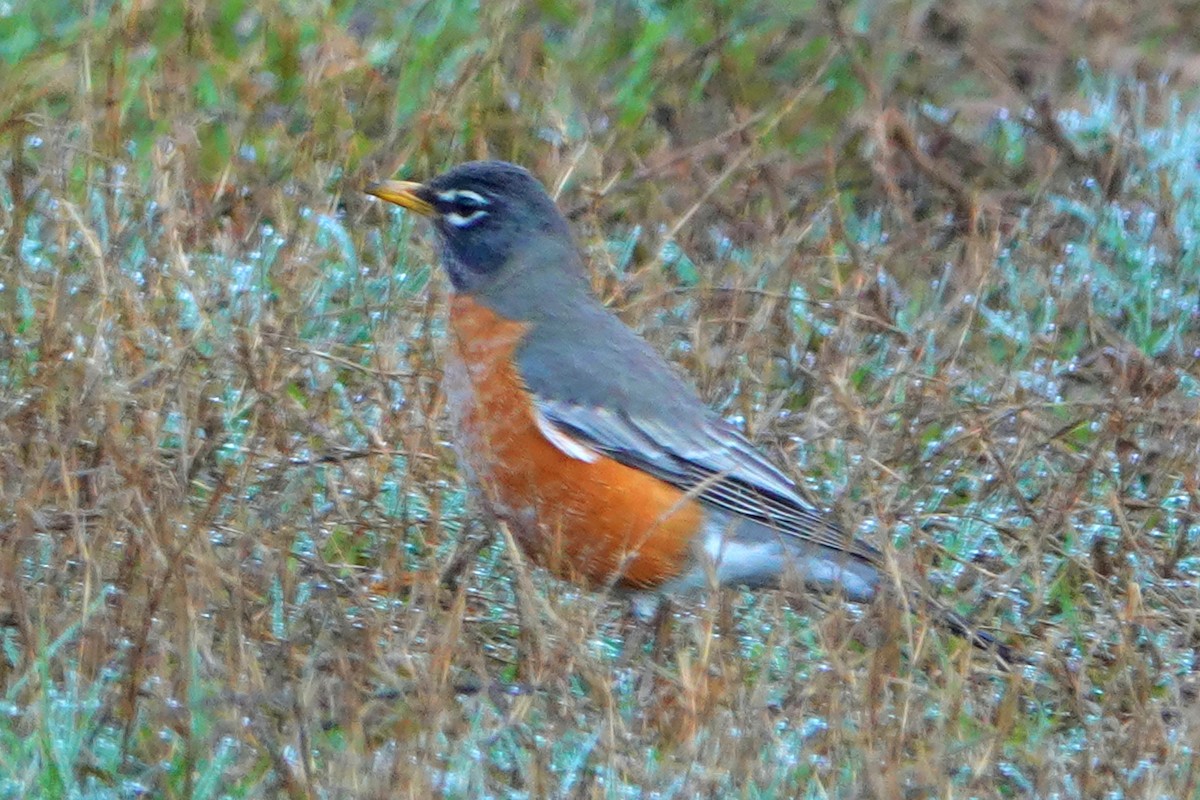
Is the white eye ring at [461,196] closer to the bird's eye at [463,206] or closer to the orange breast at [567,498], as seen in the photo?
the bird's eye at [463,206]

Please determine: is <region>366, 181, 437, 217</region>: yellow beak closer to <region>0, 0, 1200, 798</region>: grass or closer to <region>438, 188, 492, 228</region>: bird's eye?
<region>438, 188, 492, 228</region>: bird's eye

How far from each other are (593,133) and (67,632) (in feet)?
11.8

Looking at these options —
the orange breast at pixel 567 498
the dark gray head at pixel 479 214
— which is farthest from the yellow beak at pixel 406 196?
the orange breast at pixel 567 498

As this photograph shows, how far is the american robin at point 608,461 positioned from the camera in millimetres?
4586

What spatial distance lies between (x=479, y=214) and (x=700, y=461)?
0.94 m

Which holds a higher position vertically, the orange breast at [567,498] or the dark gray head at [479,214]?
the dark gray head at [479,214]

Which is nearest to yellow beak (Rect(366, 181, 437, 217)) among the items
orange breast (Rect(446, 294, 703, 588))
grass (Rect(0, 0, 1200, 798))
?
grass (Rect(0, 0, 1200, 798))

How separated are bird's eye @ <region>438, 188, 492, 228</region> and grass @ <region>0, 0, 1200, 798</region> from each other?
0.31 metres

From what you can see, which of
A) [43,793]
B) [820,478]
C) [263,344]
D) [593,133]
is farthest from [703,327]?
[43,793]

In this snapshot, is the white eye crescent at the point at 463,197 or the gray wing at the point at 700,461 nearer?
the gray wing at the point at 700,461

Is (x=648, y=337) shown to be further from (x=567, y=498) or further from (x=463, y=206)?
(x=567, y=498)

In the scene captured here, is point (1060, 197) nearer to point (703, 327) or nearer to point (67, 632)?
point (703, 327)

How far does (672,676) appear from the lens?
3697mm

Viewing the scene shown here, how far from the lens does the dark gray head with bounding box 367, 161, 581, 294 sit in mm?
5211
